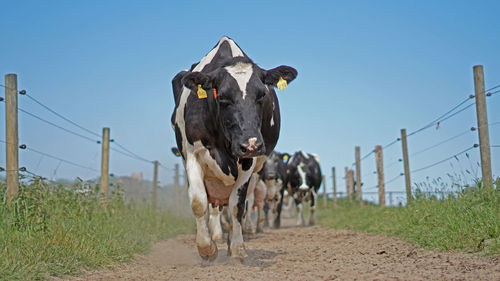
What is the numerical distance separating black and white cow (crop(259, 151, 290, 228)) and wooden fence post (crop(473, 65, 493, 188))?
6286 mm

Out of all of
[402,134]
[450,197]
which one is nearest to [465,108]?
[450,197]

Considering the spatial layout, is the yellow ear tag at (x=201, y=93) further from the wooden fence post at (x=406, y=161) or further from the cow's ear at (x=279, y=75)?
the wooden fence post at (x=406, y=161)

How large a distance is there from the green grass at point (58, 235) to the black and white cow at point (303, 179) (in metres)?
8.17

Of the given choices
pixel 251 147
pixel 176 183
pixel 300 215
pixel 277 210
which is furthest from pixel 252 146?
pixel 176 183

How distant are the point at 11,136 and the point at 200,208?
114 inches

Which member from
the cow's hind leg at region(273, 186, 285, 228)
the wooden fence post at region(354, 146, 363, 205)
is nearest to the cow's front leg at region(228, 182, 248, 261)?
the cow's hind leg at region(273, 186, 285, 228)

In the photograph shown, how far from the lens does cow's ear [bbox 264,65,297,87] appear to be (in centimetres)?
612

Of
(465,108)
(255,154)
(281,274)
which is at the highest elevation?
(465,108)

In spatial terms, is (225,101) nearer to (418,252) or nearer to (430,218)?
(418,252)

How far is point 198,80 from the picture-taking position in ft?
18.9

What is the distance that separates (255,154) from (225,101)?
2.44ft

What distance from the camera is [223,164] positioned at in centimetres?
597

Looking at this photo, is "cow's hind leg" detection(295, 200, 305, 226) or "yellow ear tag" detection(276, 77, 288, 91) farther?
"cow's hind leg" detection(295, 200, 305, 226)

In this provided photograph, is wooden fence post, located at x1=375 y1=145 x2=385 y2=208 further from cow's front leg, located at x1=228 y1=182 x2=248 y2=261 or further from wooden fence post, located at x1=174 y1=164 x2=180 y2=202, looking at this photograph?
cow's front leg, located at x1=228 y1=182 x2=248 y2=261
